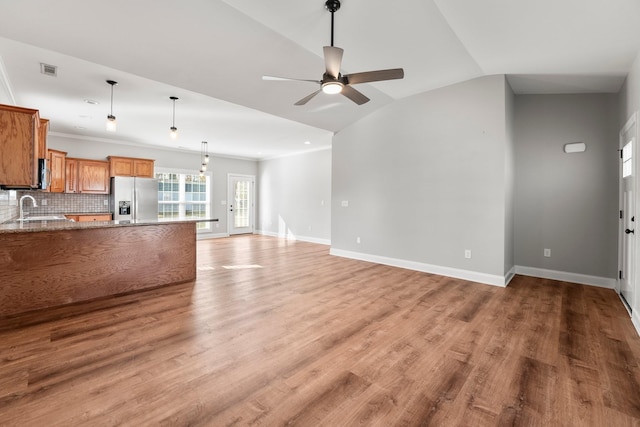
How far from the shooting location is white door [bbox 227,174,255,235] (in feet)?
31.8

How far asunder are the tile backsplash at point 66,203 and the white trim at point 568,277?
29.4ft

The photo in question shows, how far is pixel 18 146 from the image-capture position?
3.16 metres

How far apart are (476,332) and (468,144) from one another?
284 cm

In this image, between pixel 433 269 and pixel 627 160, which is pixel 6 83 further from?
pixel 627 160

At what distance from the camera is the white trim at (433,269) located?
164 inches

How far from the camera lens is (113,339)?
246 cm

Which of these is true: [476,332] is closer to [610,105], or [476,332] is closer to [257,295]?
[257,295]

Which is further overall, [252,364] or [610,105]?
[610,105]

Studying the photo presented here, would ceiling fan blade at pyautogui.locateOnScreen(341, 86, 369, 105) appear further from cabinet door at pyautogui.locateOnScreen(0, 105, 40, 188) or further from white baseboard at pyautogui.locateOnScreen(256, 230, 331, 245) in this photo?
white baseboard at pyautogui.locateOnScreen(256, 230, 331, 245)

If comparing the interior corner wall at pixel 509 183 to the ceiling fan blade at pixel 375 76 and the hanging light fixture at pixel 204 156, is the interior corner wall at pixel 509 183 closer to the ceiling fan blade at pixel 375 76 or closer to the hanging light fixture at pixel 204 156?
the ceiling fan blade at pixel 375 76

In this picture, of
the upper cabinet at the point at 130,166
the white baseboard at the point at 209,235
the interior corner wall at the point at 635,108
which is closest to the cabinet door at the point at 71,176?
the upper cabinet at the point at 130,166

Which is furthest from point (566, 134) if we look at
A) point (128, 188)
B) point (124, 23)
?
point (128, 188)

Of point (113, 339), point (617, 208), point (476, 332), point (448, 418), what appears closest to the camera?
point (448, 418)

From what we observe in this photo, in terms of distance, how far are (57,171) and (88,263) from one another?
13.7 feet
